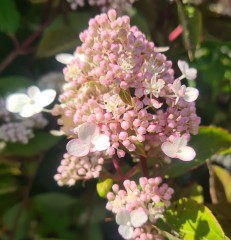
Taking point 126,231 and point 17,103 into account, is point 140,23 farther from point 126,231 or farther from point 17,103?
point 126,231

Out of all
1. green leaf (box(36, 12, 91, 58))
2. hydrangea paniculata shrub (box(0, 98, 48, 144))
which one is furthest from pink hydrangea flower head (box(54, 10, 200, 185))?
green leaf (box(36, 12, 91, 58))

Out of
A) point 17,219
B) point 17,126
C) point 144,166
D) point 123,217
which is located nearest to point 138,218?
point 123,217

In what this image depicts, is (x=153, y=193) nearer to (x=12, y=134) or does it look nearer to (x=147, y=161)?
(x=147, y=161)

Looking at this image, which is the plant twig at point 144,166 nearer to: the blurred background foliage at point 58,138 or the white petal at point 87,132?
the white petal at point 87,132

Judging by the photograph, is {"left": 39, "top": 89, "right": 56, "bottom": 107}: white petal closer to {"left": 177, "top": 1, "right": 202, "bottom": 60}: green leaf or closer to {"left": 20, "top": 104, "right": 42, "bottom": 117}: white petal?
{"left": 20, "top": 104, "right": 42, "bottom": 117}: white petal

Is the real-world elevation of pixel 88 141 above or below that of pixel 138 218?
above

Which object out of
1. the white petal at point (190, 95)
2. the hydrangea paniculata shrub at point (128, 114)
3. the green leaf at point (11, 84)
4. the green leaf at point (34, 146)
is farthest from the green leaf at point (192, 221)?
the green leaf at point (11, 84)
